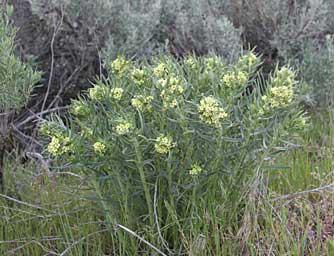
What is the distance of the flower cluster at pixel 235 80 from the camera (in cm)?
184

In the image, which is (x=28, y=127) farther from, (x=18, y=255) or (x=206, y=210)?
(x=206, y=210)

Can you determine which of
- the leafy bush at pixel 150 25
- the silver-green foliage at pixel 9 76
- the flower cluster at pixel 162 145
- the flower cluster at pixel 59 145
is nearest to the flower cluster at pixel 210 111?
the flower cluster at pixel 162 145

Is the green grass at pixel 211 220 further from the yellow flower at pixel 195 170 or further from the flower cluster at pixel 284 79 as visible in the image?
the flower cluster at pixel 284 79

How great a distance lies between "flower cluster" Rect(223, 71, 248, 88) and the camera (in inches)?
72.4

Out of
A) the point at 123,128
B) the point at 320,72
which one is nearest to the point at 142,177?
the point at 123,128

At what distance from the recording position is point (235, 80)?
1.85 m

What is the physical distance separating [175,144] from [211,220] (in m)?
0.34

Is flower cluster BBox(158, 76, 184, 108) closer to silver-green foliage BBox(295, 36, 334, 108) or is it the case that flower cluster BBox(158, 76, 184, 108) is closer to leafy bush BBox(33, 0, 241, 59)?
leafy bush BBox(33, 0, 241, 59)

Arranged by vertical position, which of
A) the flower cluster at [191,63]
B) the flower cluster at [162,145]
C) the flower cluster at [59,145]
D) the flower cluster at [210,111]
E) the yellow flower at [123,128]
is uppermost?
the flower cluster at [191,63]

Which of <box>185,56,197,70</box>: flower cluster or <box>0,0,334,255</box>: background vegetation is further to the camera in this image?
<box>185,56,197,70</box>: flower cluster

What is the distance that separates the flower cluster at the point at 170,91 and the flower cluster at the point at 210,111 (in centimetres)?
9

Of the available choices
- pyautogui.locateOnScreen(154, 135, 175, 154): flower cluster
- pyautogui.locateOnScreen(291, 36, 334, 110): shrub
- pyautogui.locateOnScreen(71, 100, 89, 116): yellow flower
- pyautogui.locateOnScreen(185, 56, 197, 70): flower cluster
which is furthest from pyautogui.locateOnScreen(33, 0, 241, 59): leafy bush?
pyautogui.locateOnScreen(154, 135, 175, 154): flower cluster

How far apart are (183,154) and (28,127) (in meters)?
1.45

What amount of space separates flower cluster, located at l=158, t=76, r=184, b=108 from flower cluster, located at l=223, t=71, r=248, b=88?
0.18m
